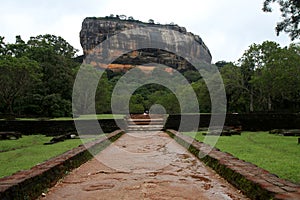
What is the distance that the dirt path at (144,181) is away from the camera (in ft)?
13.0

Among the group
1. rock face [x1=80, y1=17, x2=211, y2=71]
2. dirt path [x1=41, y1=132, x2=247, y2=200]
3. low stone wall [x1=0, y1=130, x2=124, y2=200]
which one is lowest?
dirt path [x1=41, y1=132, x2=247, y2=200]

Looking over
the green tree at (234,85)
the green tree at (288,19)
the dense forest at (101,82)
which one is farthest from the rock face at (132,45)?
the green tree at (288,19)

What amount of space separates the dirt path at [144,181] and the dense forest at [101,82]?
804 inches

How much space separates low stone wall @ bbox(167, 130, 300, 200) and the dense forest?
20.7 metres

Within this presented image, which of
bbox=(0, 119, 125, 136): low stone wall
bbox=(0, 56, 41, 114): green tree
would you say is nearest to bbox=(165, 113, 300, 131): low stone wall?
bbox=(0, 119, 125, 136): low stone wall

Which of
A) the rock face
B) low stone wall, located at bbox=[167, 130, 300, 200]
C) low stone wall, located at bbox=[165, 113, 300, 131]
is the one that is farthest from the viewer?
the rock face

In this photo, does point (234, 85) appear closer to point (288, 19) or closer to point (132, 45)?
point (288, 19)

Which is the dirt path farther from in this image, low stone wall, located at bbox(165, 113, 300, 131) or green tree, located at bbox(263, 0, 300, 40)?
low stone wall, located at bbox(165, 113, 300, 131)

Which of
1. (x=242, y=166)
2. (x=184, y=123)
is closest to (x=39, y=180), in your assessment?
(x=242, y=166)

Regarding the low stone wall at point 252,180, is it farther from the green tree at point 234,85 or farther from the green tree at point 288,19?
the green tree at point 234,85

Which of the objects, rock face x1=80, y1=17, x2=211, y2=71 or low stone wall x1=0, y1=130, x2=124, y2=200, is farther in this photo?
rock face x1=80, y1=17, x2=211, y2=71

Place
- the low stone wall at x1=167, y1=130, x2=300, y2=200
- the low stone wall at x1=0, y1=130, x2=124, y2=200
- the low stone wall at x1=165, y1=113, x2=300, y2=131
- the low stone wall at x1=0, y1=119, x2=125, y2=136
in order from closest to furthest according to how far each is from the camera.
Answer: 1. the low stone wall at x1=167, y1=130, x2=300, y2=200
2. the low stone wall at x1=0, y1=130, x2=124, y2=200
3. the low stone wall at x1=0, y1=119, x2=125, y2=136
4. the low stone wall at x1=165, y1=113, x2=300, y2=131

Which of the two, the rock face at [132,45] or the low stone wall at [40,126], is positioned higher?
the rock face at [132,45]

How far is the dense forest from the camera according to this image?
25438mm
